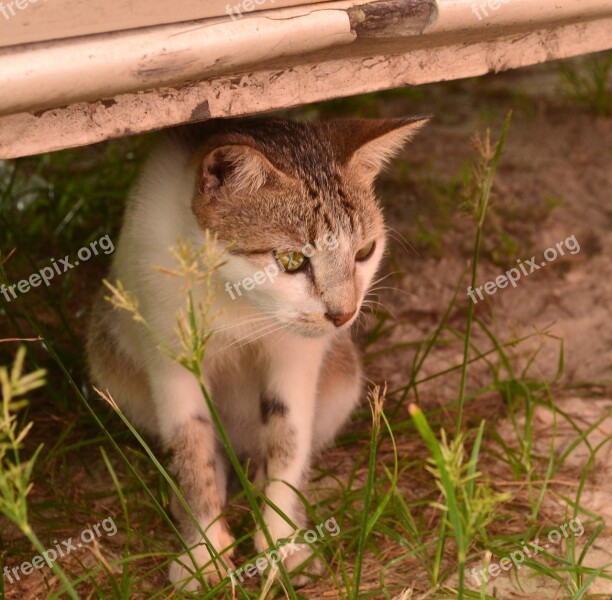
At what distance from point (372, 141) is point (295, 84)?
0.27 metres

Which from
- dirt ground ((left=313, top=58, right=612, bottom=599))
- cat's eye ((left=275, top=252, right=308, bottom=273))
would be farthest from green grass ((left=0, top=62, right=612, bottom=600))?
cat's eye ((left=275, top=252, right=308, bottom=273))

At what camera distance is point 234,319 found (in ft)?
7.79

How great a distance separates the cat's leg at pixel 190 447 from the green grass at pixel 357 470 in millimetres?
80

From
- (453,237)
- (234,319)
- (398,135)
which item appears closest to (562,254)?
(453,237)

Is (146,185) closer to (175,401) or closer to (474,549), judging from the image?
(175,401)

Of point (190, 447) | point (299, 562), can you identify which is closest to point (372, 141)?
point (190, 447)

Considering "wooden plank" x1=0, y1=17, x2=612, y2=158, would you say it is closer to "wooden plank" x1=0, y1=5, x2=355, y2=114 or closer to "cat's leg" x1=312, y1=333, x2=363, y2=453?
"wooden plank" x1=0, y1=5, x2=355, y2=114

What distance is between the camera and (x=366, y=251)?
242cm

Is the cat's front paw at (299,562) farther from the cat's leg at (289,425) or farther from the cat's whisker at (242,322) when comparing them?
the cat's whisker at (242,322)

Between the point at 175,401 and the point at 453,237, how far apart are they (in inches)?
82.8

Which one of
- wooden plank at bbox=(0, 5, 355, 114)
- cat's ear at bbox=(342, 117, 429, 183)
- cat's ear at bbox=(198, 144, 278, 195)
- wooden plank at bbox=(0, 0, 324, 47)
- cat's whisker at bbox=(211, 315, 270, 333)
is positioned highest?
wooden plank at bbox=(0, 0, 324, 47)

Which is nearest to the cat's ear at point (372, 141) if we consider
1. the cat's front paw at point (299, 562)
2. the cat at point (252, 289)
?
the cat at point (252, 289)

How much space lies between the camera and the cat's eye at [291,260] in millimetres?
2201

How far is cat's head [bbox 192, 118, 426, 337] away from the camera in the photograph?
2189 mm
